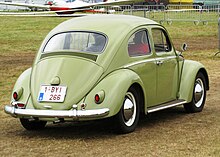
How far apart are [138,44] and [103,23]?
1.93 ft

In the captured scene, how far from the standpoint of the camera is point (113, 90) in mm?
8773

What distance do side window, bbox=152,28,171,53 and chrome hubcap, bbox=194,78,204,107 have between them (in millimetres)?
818

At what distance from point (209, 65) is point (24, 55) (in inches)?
250

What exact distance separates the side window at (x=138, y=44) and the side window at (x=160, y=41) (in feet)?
0.84

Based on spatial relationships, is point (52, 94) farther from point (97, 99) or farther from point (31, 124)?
point (31, 124)

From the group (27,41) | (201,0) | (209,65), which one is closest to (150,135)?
(209,65)

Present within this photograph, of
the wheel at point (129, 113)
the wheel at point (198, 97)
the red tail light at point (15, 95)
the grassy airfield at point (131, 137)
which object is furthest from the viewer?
the wheel at point (198, 97)

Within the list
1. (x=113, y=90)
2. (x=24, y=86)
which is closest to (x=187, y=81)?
(x=113, y=90)

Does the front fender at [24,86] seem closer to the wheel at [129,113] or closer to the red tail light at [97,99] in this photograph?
the red tail light at [97,99]

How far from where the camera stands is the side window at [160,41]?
33.7 feet

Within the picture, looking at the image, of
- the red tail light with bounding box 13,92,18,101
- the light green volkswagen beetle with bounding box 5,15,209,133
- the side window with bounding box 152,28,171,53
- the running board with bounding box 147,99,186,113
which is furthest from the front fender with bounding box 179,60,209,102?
the red tail light with bounding box 13,92,18,101

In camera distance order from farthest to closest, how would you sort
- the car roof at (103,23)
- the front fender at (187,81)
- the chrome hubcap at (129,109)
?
the front fender at (187,81) < the car roof at (103,23) < the chrome hubcap at (129,109)

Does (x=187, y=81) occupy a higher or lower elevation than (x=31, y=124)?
higher

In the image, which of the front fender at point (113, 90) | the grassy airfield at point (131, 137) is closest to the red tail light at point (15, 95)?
the grassy airfield at point (131, 137)
